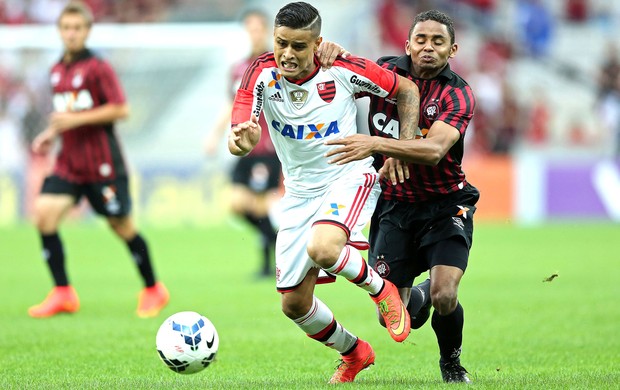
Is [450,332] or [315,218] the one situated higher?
[315,218]

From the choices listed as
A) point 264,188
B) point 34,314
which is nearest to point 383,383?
point 34,314

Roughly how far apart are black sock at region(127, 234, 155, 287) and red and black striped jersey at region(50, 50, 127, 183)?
2.10 ft

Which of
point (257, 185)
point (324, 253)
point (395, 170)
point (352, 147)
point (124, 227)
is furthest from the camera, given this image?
point (257, 185)

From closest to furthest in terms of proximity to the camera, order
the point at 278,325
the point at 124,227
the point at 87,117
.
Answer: the point at 278,325 → the point at 87,117 → the point at 124,227

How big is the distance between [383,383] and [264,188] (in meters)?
6.72

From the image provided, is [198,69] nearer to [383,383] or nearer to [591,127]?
[591,127]

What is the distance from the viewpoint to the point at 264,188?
12.6m

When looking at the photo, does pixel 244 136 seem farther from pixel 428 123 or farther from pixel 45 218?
pixel 45 218

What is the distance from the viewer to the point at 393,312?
20.0ft

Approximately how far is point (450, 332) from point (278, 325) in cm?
316

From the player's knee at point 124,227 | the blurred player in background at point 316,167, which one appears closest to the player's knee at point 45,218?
the player's knee at point 124,227

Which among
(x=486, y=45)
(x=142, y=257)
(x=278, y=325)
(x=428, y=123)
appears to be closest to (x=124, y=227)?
(x=142, y=257)

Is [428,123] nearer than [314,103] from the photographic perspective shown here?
No

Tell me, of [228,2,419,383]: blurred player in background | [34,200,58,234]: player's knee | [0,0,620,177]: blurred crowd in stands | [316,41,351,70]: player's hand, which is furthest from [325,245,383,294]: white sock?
[0,0,620,177]: blurred crowd in stands
